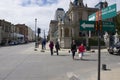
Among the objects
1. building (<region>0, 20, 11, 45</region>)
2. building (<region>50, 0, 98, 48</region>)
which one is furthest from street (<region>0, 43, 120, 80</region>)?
building (<region>0, 20, 11, 45</region>)

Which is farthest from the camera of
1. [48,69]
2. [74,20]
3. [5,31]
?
[5,31]

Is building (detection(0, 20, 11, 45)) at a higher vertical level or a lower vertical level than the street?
higher

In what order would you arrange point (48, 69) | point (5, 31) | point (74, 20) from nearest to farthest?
1. point (48, 69)
2. point (74, 20)
3. point (5, 31)

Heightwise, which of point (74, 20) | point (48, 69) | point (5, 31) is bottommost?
point (48, 69)

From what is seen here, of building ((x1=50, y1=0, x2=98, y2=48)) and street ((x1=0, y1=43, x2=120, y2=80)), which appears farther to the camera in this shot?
building ((x1=50, y1=0, x2=98, y2=48))

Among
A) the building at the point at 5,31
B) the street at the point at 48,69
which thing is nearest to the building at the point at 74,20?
the street at the point at 48,69

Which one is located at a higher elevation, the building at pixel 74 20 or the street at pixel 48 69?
the building at pixel 74 20

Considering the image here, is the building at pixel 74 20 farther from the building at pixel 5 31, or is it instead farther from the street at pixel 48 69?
the building at pixel 5 31

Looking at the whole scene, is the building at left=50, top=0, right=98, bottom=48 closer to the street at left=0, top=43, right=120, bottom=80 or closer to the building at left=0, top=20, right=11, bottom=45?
the street at left=0, top=43, right=120, bottom=80

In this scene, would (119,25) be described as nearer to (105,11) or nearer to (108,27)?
(108,27)

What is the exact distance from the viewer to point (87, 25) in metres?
36.6

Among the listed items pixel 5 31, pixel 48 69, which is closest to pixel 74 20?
pixel 48 69

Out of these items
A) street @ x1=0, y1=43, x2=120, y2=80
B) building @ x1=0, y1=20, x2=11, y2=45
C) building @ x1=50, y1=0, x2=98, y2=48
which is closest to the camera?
street @ x1=0, y1=43, x2=120, y2=80

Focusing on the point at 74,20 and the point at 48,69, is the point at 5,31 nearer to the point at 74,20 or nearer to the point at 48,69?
the point at 74,20
